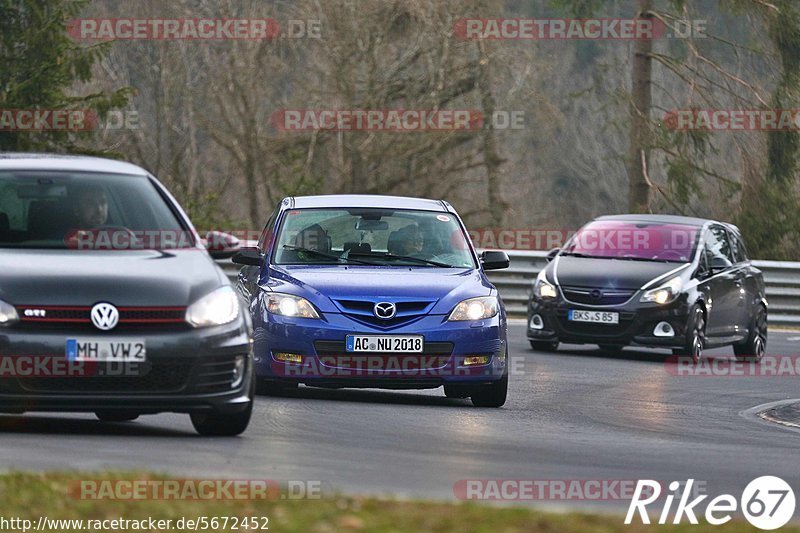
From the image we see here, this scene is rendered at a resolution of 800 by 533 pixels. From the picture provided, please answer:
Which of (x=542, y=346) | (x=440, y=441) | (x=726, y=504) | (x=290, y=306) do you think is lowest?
(x=542, y=346)

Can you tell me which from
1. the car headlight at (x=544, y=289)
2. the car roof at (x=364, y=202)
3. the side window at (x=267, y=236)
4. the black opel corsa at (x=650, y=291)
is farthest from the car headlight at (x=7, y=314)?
the car headlight at (x=544, y=289)

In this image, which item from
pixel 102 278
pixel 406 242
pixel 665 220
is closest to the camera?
pixel 102 278

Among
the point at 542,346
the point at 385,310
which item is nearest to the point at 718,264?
the point at 542,346

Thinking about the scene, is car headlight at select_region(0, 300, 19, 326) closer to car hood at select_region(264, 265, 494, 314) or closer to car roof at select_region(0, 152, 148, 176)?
car roof at select_region(0, 152, 148, 176)

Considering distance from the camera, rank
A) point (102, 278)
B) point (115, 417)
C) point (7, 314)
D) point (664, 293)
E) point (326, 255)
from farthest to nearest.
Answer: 1. point (664, 293)
2. point (326, 255)
3. point (115, 417)
4. point (102, 278)
5. point (7, 314)

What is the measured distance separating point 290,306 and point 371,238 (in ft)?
4.21

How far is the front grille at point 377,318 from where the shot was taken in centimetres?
1330

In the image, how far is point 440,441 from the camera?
1105 cm

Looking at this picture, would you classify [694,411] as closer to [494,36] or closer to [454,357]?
[454,357]

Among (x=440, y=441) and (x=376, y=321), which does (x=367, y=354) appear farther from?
(x=440, y=441)

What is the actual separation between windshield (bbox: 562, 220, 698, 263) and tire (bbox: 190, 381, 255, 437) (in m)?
10.8

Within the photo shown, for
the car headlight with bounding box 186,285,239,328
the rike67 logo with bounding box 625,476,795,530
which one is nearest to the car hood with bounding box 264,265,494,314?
the car headlight with bounding box 186,285,239,328

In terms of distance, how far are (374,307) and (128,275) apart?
340 centimetres

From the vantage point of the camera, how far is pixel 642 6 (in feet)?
122
